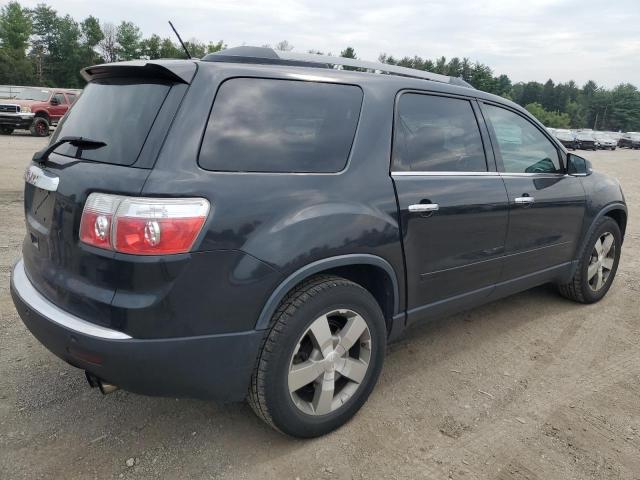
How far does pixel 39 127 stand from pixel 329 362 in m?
22.2

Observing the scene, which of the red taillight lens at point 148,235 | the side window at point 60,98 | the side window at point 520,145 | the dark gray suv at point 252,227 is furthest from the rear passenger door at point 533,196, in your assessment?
the side window at point 60,98

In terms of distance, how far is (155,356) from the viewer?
205 centimetres

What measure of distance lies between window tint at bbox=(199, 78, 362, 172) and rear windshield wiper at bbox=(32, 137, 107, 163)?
1.87ft

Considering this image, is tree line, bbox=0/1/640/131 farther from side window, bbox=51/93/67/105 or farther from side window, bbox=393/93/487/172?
side window, bbox=393/93/487/172

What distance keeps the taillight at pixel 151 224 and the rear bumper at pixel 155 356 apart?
1.20ft

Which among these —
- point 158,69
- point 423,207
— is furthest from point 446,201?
point 158,69

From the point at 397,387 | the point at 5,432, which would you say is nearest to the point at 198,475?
the point at 5,432

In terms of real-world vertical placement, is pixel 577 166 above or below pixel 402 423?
above

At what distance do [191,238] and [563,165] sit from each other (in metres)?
3.17

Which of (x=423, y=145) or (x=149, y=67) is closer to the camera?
(x=149, y=67)

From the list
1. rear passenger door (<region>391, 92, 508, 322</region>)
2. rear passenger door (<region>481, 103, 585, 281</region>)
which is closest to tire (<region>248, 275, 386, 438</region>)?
rear passenger door (<region>391, 92, 508, 322</region>)

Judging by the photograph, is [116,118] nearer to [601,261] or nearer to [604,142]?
[601,261]

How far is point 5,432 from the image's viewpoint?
254cm

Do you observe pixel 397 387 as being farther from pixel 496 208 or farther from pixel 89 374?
pixel 89 374
